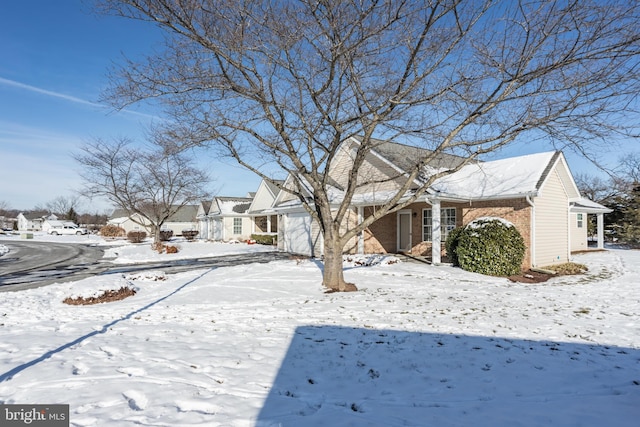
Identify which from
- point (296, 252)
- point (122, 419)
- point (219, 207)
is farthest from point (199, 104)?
point (219, 207)

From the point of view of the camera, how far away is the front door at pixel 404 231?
16891mm

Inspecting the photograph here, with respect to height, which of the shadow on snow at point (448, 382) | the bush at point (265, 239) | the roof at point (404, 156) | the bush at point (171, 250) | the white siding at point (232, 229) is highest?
the roof at point (404, 156)

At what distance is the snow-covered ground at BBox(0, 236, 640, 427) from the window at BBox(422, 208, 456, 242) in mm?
6462

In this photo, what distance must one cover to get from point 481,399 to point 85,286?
862cm

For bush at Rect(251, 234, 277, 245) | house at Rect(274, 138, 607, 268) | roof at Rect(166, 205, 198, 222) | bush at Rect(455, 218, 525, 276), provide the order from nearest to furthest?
1. bush at Rect(455, 218, 525, 276)
2. house at Rect(274, 138, 607, 268)
3. bush at Rect(251, 234, 277, 245)
4. roof at Rect(166, 205, 198, 222)

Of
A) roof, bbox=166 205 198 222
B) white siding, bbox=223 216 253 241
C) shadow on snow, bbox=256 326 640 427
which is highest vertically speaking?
roof, bbox=166 205 198 222

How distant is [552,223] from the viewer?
1366 centimetres

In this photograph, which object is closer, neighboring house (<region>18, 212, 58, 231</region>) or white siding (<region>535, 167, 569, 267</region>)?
white siding (<region>535, 167, 569, 267</region>)

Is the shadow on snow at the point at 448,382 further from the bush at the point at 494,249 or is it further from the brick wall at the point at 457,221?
the brick wall at the point at 457,221

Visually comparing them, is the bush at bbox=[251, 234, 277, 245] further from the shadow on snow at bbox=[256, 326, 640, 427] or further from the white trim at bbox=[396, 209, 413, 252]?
the shadow on snow at bbox=[256, 326, 640, 427]

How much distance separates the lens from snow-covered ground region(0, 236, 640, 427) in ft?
10.5

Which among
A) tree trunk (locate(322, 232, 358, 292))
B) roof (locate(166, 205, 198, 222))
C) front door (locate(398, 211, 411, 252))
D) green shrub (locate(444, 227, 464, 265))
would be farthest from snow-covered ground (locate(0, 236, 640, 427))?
roof (locate(166, 205, 198, 222))

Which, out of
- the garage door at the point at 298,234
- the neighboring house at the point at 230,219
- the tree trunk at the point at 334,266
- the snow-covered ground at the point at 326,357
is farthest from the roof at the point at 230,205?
the tree trunk at the point at 334,266

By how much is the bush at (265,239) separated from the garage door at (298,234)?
245 inches
